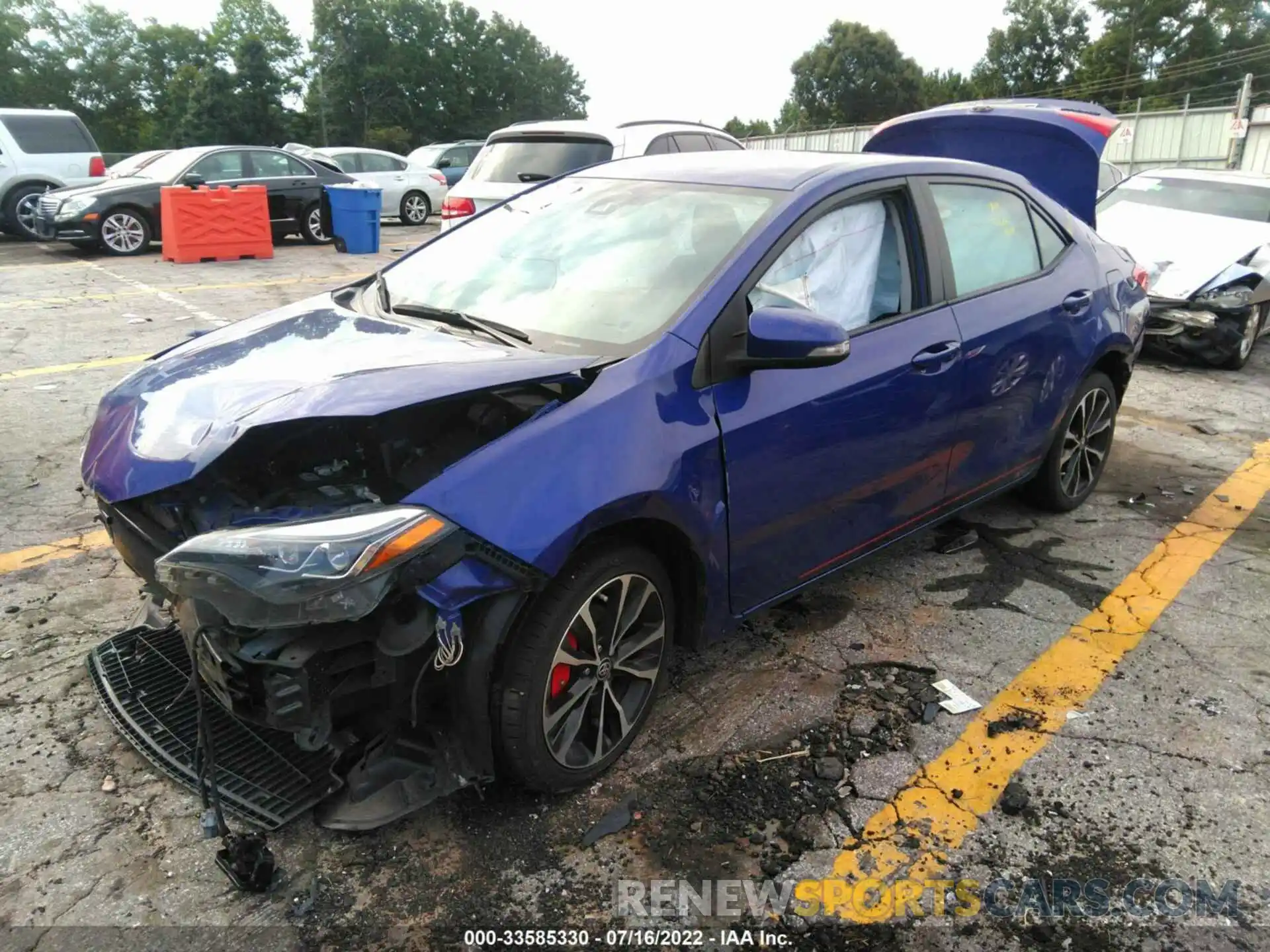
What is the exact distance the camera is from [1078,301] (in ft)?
13.7

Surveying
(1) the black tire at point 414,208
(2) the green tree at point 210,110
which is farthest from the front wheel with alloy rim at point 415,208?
(2) the green tree at point 210,110

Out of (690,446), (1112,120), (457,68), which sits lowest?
(690,446)

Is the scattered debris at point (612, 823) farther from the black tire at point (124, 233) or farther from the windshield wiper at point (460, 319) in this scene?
the black tire at point (124, 233)

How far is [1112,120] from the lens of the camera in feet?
18.1

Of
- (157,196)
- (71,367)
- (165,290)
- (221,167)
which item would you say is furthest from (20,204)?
(71,367)

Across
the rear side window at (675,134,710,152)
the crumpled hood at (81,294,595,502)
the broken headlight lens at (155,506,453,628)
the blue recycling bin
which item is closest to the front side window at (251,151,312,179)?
the blue recycling bin

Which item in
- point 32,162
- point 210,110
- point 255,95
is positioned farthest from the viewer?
point 255,95

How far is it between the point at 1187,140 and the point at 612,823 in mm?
27313

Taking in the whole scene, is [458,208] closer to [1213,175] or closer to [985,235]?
[985,235]

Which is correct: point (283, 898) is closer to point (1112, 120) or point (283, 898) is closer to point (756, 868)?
point (756, 868)

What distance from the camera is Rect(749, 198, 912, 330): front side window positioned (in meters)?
3.04

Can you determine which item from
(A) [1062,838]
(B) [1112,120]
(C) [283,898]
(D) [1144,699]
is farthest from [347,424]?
(B) [1112,120]

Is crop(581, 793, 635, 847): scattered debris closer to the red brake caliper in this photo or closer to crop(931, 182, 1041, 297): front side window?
the red brake caliper

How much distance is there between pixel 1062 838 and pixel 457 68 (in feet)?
199
